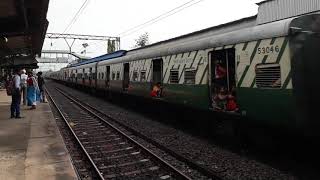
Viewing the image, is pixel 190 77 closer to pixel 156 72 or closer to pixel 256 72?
pixel 256 72

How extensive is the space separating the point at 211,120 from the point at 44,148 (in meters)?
4.44

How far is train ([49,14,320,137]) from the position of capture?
7.57 meters

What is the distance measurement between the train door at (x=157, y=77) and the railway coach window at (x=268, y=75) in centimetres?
692

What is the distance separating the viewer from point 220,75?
10.5 meters

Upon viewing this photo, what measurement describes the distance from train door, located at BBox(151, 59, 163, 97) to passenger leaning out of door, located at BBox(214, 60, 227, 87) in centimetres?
469

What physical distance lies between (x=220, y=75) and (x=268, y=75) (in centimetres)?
236

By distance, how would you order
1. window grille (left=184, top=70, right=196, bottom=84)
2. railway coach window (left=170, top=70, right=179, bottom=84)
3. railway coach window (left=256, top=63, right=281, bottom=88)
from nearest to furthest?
1. railway coach window (left=256, top=63, right=281, bottom=88)
2. window grille (left=184, top=70, right=196, bottom=84)
3. railway coach window (left=170, top=70, right=179, bottom=84)

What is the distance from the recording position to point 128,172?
827cm

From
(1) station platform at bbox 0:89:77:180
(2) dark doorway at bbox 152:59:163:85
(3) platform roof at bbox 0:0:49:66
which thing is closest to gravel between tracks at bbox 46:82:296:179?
(2) dark doorway at bbox 152:59:163:85

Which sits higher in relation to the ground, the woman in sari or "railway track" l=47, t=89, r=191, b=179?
the woman in sari

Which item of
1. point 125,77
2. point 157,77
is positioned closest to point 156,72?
point 157,77

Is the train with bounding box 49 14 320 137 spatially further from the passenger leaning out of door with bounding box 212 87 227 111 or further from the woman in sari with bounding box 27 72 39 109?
the woman in sari with bounding box 27 72 39 109

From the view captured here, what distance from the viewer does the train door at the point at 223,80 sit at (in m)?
9.91

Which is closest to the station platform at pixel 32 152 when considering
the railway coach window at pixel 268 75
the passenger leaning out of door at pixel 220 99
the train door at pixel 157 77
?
the passenger leaning out of door at pixel 220 99
